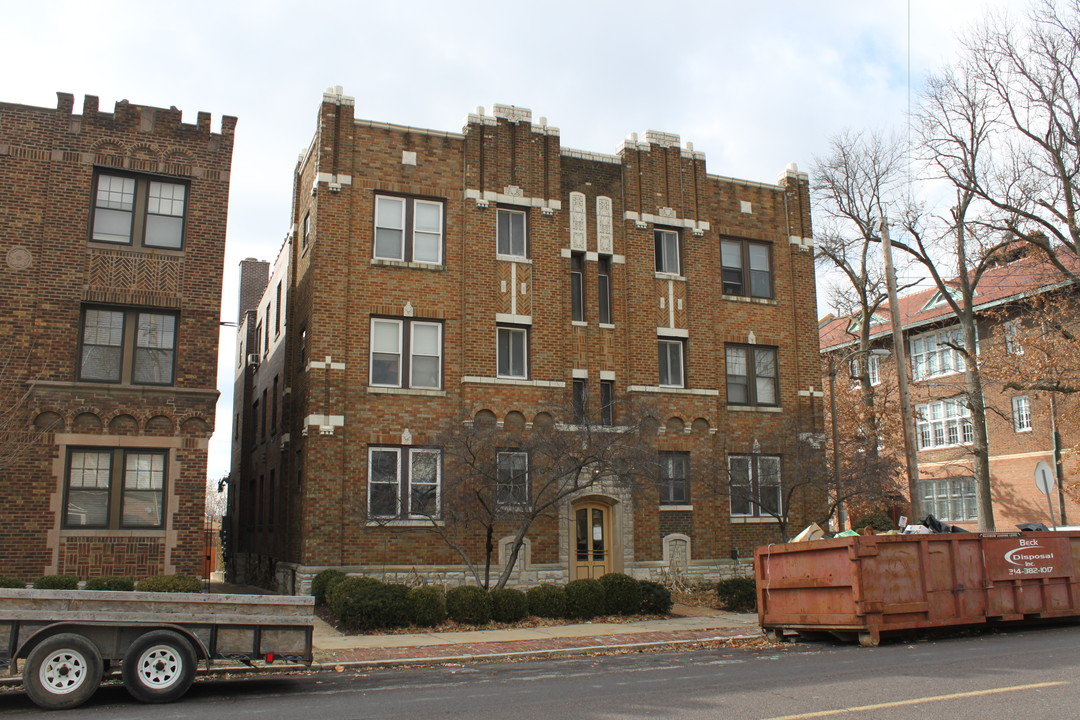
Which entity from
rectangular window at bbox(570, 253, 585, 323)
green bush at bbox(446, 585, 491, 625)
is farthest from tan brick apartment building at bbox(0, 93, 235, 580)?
rectangular window at bbox(570, 253, 585, 323)

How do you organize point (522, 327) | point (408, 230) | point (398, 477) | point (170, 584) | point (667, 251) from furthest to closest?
point (667, 251) < point (522, 327) < point (408, 230) < point (398, 477) < point (170, 584)

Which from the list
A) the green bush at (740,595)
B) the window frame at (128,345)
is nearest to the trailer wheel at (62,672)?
the window frame at (128,345)

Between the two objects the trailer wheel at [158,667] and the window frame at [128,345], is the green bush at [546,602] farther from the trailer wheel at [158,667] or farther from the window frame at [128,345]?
the window frame at [128,345]

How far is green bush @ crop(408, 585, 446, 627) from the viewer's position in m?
16.8

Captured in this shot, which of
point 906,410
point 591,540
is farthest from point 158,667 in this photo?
point 906,410

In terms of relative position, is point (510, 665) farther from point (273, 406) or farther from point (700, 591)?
point (273, 406)

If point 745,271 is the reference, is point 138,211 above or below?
below

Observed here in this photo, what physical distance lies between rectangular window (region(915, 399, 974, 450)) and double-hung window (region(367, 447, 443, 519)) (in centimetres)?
2820

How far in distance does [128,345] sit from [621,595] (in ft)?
37.4

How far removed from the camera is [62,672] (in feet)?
32.4

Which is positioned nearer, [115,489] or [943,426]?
[115,489]

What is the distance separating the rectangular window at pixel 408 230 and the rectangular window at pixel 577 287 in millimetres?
3570

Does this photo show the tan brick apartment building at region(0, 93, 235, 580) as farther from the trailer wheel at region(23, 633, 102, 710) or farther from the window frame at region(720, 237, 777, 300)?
the window frame at region(720, 237, 777, 300)

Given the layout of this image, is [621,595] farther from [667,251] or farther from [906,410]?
[667,251]
